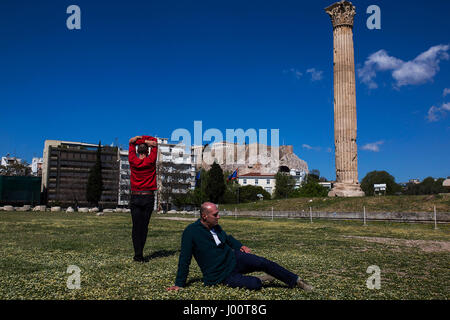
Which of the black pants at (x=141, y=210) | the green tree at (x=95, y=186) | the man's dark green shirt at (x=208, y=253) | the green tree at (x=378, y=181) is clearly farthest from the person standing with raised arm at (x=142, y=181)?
the green tree at (x=378, y=181)

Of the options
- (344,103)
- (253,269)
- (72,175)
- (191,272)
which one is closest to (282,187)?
(72,175)

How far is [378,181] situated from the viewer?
126m

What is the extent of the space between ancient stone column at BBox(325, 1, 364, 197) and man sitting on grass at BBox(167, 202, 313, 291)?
3684 centimetres

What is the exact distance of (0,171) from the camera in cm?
9994

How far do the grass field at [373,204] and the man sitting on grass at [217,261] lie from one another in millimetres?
25337

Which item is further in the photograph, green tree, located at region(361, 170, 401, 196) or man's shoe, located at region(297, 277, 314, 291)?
green tree, located at region(361, 170, 401, 196)

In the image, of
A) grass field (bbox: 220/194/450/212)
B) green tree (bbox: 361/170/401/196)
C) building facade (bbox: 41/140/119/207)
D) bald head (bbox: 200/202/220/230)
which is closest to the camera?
bald head (bbox: 200/202/220/230)

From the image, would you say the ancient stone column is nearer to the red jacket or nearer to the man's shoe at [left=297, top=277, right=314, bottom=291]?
the red jacket

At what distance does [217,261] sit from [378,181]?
13176 centimetres

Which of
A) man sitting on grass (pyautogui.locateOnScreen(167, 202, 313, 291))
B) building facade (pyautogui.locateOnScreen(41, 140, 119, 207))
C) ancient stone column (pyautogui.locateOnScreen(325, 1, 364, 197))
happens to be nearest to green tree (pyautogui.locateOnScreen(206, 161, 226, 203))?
building facade (pyautogui.locateOnScreen(41, 140, 119, 207))

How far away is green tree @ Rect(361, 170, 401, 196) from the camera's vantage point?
122 metres

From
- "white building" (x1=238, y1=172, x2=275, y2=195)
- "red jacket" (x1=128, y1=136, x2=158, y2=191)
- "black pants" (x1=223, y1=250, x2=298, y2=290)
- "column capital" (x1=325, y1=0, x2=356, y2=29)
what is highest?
"column capital" (x1=325, y1=0, x2=356, y2=29)

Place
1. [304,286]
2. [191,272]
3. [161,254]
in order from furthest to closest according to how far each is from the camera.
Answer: [161,254] → [191,272] → [304,286]

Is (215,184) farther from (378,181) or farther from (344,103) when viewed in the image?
(378,181)
